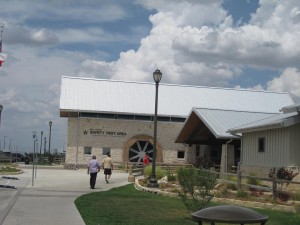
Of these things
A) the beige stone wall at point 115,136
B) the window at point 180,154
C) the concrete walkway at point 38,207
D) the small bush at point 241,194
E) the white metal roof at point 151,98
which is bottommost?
the concrete walkway at point 38,207

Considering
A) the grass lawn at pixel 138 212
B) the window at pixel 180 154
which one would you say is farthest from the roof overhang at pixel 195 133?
the grass lawn at pixel 138 212

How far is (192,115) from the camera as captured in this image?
3347 centimetres

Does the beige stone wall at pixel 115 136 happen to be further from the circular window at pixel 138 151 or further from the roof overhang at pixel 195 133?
the roof overhang at pixel 195 133

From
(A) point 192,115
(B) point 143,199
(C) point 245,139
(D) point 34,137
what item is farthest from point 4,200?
(A) point 192,115

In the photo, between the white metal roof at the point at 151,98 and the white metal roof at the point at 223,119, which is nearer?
the white metal roof at the point at 223,119

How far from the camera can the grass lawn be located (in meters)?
12.5

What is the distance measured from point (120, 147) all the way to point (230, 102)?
1152 centimetres

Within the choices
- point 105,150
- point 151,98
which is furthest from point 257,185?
point 151,98

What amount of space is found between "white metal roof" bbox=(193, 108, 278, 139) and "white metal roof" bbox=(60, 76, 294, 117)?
543 inches

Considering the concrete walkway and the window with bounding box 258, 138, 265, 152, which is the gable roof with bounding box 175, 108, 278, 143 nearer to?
the window with bounding box 258, 138, 265, 152

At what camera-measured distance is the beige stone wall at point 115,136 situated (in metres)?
43.7

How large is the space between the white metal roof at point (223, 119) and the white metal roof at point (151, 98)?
45.2 feet

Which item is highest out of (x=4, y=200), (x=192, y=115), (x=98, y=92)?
(x=98, y=92)

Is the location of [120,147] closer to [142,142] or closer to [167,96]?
[142,142]
